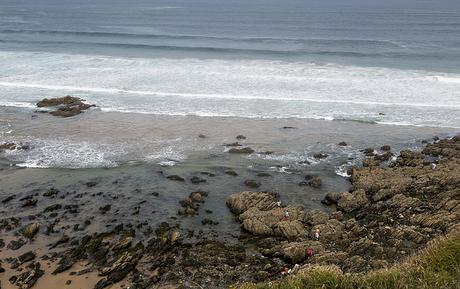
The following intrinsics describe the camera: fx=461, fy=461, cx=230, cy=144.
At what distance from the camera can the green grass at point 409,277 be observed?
797 centimetres

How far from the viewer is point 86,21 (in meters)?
95.2

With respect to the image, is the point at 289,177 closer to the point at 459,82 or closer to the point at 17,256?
the point at 17,256

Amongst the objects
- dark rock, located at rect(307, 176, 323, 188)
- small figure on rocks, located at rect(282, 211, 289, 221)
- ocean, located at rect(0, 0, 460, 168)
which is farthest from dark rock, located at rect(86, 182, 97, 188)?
dark rock, located at rect(307, 176, 323, 188)

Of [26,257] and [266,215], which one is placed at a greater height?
[266,215]

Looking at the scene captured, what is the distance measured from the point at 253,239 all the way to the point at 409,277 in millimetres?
8905

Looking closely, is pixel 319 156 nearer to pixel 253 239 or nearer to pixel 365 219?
pixel 365 219

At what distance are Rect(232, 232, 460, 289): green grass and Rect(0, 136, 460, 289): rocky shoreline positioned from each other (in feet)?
12.6

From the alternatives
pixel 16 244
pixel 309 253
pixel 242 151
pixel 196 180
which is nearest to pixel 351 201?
pixel 309 253

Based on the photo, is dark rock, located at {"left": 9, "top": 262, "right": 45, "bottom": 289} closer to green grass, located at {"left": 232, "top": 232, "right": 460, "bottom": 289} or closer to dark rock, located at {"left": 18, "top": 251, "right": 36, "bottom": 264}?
dark rock, located at {"left": 18, "top": 251, "right": 36, "bottom": 264}

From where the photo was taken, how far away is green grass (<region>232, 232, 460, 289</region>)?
7.97 meters

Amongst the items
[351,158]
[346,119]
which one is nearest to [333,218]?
[351,158]

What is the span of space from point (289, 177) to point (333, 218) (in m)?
4.40

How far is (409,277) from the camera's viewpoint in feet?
26.9

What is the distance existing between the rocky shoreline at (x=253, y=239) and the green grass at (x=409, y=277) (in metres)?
3.84
